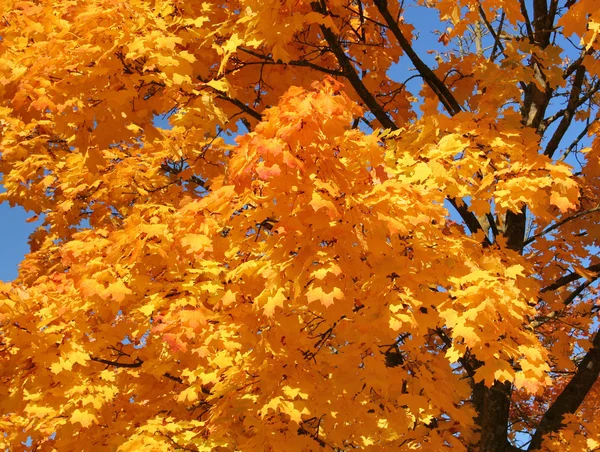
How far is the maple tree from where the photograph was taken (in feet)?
10.8

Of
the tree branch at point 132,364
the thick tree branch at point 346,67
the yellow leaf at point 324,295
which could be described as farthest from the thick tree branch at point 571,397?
the yellow leaf at point 324,295

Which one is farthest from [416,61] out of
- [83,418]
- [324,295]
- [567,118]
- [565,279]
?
[83,418]

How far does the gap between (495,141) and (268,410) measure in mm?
2821

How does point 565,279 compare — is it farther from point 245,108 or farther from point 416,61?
point 245,108

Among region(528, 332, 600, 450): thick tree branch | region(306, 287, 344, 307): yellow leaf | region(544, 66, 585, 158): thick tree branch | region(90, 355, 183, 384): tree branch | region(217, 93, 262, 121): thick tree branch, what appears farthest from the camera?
region(544, 66, 585, 158): thick tree branch

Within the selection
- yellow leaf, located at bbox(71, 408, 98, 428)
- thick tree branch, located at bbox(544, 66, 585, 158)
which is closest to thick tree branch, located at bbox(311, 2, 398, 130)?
thick tree branch, located at bbox(544, 66, 585, 158)

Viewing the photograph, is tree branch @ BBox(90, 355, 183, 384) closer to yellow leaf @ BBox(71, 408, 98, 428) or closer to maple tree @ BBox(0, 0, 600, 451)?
maple tree @ BBox(0, 0, 600, 451)

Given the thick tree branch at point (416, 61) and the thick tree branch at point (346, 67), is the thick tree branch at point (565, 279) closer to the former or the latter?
the thick tree branch at point (416, 61)

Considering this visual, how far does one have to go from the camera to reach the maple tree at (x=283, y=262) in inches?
129

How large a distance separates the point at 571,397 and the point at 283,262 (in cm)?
446

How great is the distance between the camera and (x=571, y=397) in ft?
19.2

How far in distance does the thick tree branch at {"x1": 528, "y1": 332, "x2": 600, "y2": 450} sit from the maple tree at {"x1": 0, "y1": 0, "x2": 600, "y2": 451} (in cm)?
3

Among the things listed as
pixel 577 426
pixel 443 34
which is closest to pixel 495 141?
pixel 577 426

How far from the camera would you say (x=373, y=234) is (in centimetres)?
327
